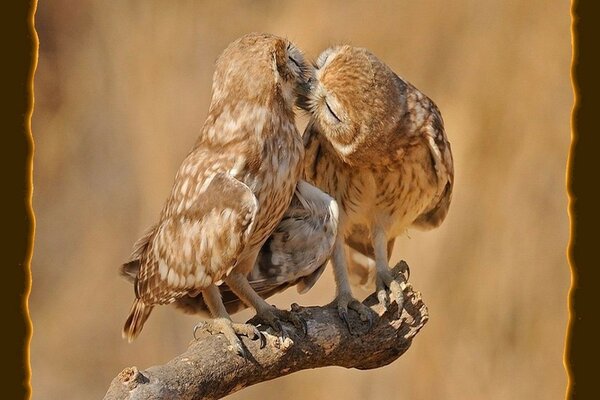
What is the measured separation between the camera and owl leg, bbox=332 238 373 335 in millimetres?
3012

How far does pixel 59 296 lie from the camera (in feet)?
16.2

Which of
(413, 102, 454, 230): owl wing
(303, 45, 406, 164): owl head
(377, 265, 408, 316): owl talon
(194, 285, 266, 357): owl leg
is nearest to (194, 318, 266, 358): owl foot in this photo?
(194, 285, 266, 357): owl leg

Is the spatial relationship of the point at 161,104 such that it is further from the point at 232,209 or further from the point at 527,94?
the point at 232,209

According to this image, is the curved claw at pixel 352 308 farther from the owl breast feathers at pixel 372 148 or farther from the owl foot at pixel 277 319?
the owl breast feathers at pixel 372 148

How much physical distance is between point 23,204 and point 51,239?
1349 mm

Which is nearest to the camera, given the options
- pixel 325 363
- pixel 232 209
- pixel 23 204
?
pixel 232 209

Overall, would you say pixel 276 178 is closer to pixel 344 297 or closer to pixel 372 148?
pixel 372 148

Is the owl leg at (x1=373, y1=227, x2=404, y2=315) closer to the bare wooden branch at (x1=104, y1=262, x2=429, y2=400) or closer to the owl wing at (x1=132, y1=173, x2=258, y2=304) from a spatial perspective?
the bare wooden branch at (x1=104, y1=262, x2=429, y2=400)

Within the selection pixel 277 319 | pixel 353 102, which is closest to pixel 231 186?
pixel 277 319

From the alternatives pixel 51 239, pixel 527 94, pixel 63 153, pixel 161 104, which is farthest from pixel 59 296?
pixel 527 94

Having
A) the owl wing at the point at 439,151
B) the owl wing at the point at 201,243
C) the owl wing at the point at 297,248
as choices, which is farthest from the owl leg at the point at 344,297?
the owl wing at the point at 201,243

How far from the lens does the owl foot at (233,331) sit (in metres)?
2.61

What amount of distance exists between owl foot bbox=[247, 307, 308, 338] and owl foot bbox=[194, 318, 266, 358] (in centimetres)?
7

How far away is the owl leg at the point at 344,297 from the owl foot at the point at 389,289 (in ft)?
0.24
